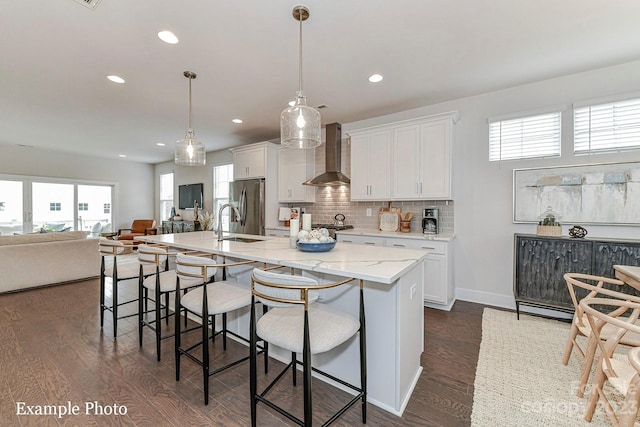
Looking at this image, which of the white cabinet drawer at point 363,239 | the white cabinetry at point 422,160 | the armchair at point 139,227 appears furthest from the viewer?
the armchair at point 139,227

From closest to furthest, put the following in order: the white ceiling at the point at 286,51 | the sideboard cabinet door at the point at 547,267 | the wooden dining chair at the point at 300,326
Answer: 1. the wooden dining chair at the point at 300,326
2. the white ceiling at the point at 286,51
3. the sideboard cabinet door at the point at 547,267

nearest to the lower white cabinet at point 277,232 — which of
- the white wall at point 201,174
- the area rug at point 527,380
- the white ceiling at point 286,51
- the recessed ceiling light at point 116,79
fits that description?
the white ceiling at point 286,51

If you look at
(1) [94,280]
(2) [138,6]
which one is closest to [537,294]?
(2) [138,6]

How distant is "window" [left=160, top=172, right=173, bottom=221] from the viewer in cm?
869

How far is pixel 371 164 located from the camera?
4098mm

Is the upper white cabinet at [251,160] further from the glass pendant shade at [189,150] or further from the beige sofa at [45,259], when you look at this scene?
the beige sofa at [45,259]

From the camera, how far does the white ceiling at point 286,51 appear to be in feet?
6.70

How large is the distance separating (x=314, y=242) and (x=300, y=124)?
0.98 meters

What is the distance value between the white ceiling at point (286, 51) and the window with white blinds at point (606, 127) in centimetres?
46

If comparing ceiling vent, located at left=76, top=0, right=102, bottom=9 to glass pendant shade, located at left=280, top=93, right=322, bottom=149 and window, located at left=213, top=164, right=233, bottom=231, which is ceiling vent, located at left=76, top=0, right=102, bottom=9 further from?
window, located at left=213, top=164, right=233, bottom=231

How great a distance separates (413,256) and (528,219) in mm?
2274

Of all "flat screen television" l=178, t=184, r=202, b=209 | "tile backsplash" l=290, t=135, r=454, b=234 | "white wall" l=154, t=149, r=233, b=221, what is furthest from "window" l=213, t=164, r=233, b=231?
"tile backsplash" l=290, t=135, r=454, b=234

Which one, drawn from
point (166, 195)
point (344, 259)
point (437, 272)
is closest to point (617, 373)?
point (344, 259)

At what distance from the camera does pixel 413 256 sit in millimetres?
1968
